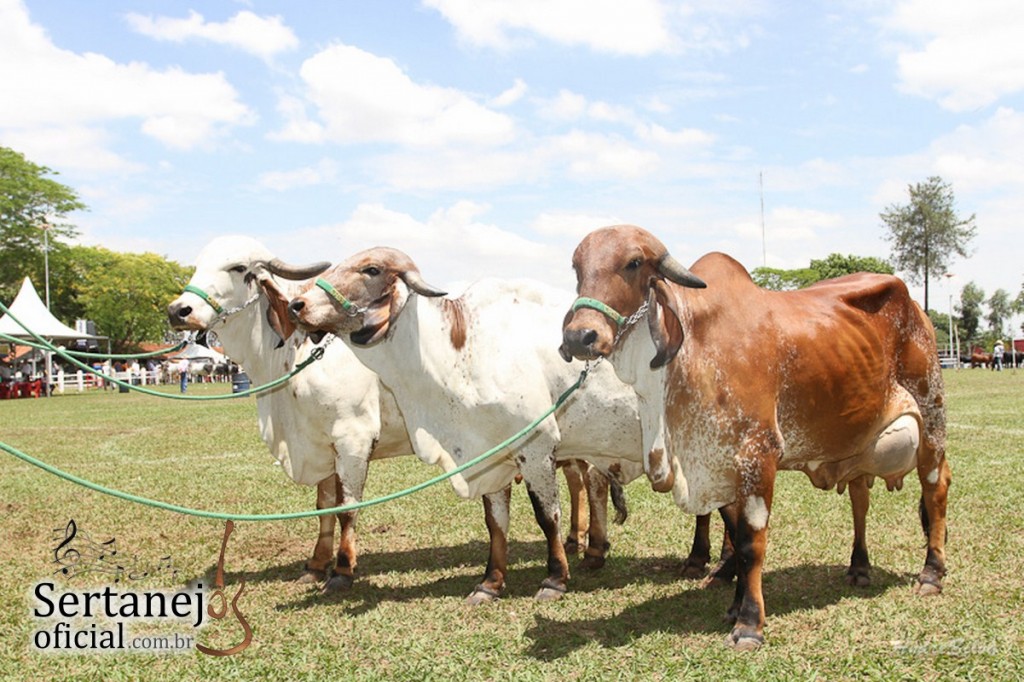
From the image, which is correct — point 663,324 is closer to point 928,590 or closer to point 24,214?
point 928,590

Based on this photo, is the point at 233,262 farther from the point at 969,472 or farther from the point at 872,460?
the point at 969,472

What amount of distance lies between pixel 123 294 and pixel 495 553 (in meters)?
60.8

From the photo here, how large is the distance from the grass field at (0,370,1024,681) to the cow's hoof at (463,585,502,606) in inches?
5.1

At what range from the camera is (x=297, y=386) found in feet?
20.8

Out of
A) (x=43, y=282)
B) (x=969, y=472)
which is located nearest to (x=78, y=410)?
(x=969, y=472)

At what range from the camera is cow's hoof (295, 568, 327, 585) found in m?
6.45

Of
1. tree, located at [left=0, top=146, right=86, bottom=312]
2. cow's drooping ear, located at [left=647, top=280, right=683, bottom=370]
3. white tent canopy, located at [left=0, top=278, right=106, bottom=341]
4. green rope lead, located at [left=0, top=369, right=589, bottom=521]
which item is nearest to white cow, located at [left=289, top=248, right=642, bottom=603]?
green rope lead, located at [left=0, top=369, right=589, bottom=521]

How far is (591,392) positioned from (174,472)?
8.47m

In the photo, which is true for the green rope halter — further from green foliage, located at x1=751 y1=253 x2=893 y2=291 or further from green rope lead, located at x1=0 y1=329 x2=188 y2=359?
green foliage, located at x1=751 y1=253 x2=893 y2=291

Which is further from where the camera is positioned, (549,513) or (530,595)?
(530,595)

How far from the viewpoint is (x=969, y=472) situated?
9875 millimetres

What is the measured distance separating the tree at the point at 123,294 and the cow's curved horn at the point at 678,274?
192ft

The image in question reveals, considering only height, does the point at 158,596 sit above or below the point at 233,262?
below

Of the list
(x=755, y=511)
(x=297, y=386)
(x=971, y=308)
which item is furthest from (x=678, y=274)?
(x=971, y=308)
